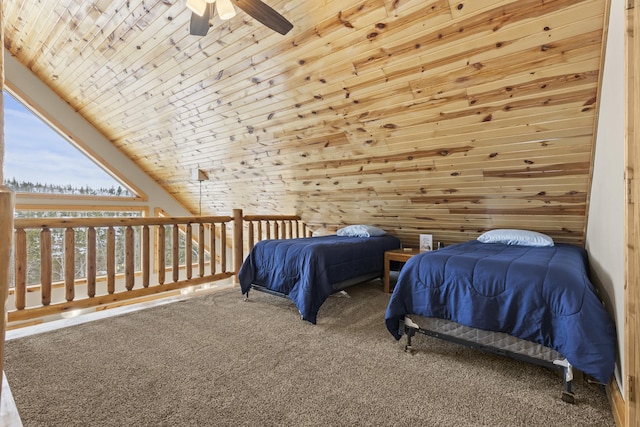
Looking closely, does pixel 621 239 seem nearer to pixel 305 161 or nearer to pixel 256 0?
pixel 256 0

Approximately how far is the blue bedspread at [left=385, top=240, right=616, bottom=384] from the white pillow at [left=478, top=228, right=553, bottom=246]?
0.57 meters

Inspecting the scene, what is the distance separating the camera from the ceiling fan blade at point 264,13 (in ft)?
6.18

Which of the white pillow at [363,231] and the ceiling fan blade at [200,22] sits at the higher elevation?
the ceiling fan blade at [200,22]

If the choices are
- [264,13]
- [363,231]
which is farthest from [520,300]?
[363,231]

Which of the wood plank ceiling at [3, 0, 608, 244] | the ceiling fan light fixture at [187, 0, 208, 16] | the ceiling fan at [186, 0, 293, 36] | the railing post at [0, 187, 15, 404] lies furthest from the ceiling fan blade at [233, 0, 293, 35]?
the railing post at [0, 187, 15, 404]

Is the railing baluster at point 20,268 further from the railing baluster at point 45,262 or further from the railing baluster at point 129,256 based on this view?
the railing baluster at point 129,256

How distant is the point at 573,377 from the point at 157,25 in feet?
13.2

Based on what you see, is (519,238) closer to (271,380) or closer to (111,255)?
(271,380)

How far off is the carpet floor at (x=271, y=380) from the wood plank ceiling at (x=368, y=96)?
65.9 inches

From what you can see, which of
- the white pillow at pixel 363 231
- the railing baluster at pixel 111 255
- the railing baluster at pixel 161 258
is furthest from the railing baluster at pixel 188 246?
the white pillow at pixel 363 231

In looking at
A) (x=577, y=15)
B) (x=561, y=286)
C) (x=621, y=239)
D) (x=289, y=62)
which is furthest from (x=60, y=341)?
(x=577, y=15)

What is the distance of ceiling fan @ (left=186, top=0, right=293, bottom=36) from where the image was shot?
6.26ft

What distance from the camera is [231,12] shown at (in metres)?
1.97

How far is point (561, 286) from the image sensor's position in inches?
66.1
